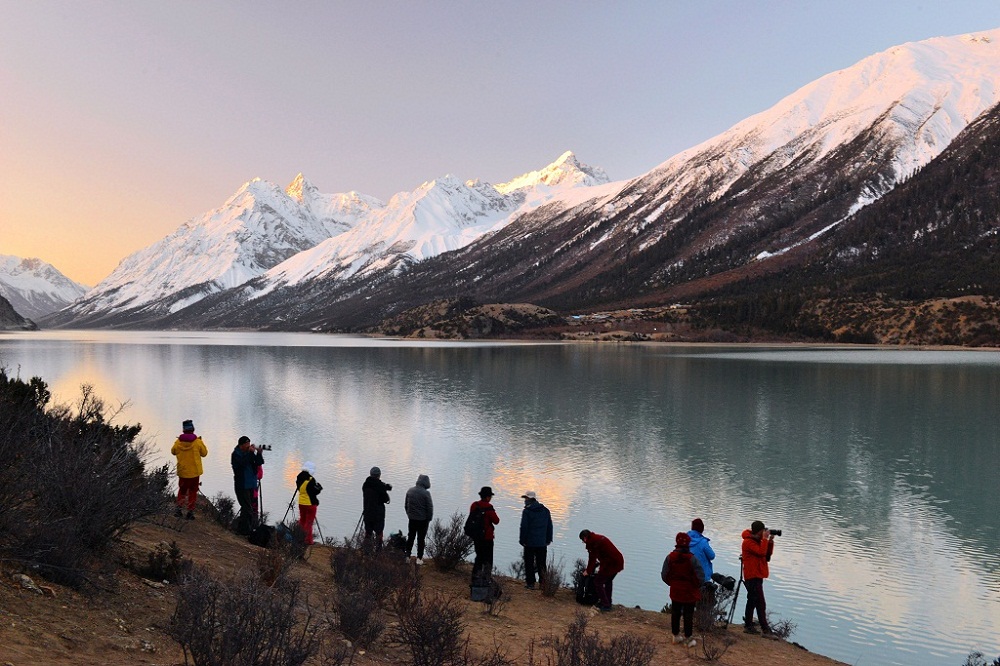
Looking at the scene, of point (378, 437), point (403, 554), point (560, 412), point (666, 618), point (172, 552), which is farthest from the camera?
point (560, 412)

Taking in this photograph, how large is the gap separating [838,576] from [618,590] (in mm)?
5231

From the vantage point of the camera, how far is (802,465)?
92.2 feet

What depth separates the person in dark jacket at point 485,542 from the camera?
13633 mm

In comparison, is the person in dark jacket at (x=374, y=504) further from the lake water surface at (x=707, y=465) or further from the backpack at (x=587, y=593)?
the backpack at (x=587, y=593)

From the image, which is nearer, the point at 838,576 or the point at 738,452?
the point at 838,576

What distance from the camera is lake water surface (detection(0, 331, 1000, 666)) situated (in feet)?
50.0

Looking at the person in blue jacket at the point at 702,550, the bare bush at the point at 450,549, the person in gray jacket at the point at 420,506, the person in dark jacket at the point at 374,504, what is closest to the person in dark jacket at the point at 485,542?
the bare bush at the point at 450,549

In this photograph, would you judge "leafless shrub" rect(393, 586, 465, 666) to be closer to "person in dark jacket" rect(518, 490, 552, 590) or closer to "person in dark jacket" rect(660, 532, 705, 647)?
"person in dark jacket" rect(660, 532, 705, 647)

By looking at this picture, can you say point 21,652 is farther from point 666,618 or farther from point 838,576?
point 838,576

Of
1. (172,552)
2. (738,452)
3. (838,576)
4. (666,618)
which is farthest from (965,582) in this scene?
(172,552)

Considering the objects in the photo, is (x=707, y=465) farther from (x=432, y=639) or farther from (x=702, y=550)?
(x=432, y=639)

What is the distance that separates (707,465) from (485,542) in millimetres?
16449

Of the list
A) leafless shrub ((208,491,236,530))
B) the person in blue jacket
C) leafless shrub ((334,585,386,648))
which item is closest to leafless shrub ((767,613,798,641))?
the person in blue jacket

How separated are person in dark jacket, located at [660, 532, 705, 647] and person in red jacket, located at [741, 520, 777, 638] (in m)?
1.33
